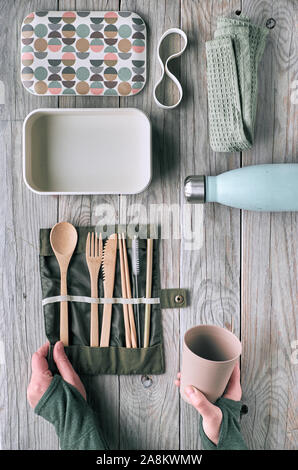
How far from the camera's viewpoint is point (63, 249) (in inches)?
35.7

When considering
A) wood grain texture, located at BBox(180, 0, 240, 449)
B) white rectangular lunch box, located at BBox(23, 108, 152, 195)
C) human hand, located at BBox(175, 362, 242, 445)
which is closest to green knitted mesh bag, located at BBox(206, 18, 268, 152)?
wood grain texture, located at BBox(180, 0, 240, 449)

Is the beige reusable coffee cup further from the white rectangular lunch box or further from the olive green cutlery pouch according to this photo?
the white rectangular lunch box

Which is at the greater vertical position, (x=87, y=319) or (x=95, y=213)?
(x=95, y=213)

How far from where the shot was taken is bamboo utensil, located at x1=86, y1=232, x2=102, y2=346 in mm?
906

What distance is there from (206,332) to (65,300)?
323 millimetres

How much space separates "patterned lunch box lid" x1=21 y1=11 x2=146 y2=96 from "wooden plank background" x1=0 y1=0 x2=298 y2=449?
0.11 ft

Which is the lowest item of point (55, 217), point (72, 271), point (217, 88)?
point (72, 271)

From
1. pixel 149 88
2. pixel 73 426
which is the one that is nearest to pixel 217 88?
pixel 149 88

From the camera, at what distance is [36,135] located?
0.89m

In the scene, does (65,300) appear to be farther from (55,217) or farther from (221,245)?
(221,245)

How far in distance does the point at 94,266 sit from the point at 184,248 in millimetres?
211

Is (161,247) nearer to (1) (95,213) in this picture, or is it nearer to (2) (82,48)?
(1) (95,213)

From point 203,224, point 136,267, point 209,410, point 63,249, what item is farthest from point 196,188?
point 209,410

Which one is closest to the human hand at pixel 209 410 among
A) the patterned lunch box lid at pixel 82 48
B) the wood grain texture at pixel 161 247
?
the wood grain texture at pixel 161 247
